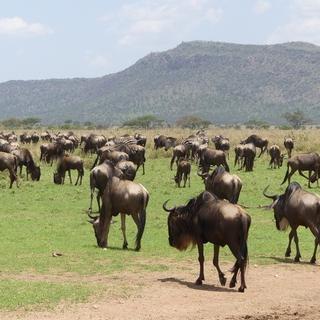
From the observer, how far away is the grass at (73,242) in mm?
12000

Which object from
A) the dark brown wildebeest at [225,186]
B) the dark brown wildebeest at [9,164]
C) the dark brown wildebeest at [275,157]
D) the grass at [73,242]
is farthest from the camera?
the dark brown wildebeest at [275,157]

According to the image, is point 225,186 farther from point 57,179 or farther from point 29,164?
point 29,164

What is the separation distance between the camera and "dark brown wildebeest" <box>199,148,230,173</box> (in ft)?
110

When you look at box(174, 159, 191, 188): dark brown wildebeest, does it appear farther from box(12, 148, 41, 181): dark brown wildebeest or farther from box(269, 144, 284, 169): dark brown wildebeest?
box(269, 144, 284, 169): dark brown wildebeest

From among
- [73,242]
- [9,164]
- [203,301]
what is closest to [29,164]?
[9,164]

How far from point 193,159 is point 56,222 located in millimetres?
21265

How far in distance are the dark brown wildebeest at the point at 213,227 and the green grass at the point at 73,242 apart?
1.38 metres

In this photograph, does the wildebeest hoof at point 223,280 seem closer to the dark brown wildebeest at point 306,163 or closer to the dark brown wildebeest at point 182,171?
the dark brown wildebeest at point 182,171

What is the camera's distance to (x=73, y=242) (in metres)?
17.6

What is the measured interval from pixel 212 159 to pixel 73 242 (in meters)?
17.2

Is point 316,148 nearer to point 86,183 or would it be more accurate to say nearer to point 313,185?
point 313,185

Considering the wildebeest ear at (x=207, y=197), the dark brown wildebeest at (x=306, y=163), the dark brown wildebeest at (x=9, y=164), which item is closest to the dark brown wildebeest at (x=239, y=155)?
the dark brown wildebeest at (x=306, y=163)

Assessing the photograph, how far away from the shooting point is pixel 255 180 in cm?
3306

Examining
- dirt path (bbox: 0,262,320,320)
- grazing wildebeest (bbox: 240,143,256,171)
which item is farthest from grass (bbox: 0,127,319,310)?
grazing wildebeest (bbox: 240,143,256,171)
